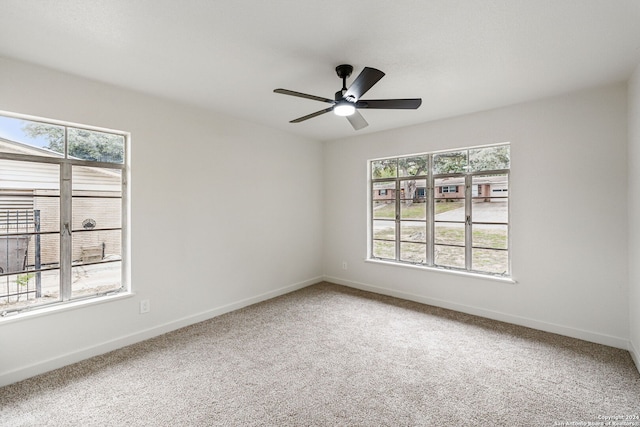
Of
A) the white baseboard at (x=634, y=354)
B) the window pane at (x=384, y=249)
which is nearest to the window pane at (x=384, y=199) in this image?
the window pane at (x=384, y=249)

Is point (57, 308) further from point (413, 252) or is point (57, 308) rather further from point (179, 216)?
point (413, 252)

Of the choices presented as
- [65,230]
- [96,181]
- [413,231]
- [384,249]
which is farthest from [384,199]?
[65,230]

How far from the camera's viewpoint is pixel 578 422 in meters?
1.83

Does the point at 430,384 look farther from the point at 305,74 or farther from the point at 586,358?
the point at 305,74

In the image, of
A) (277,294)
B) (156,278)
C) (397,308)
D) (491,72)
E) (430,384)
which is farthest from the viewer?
(277,294)

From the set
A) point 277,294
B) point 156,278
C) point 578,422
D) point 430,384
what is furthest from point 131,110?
point 578,422

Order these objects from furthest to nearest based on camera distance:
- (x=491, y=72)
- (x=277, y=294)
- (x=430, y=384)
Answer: (x=277, y=294) → (x=491, y=72) → (x=430, y=384)

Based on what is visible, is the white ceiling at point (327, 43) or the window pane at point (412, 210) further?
the window pane at point (412, 210)

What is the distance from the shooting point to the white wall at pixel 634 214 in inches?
95.0

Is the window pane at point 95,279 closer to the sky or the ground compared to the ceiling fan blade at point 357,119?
closer to the ground

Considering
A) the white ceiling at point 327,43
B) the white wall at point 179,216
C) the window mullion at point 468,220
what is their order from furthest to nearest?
the window mullion at point 468,220, the white wall at point 179,216, the white ceiling at point 327,43

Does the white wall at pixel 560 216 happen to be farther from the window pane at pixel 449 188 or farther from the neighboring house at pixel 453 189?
the window pane at pixel 449 188

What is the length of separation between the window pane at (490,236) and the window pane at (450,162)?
773 millimetres

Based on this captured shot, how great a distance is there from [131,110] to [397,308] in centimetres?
377
